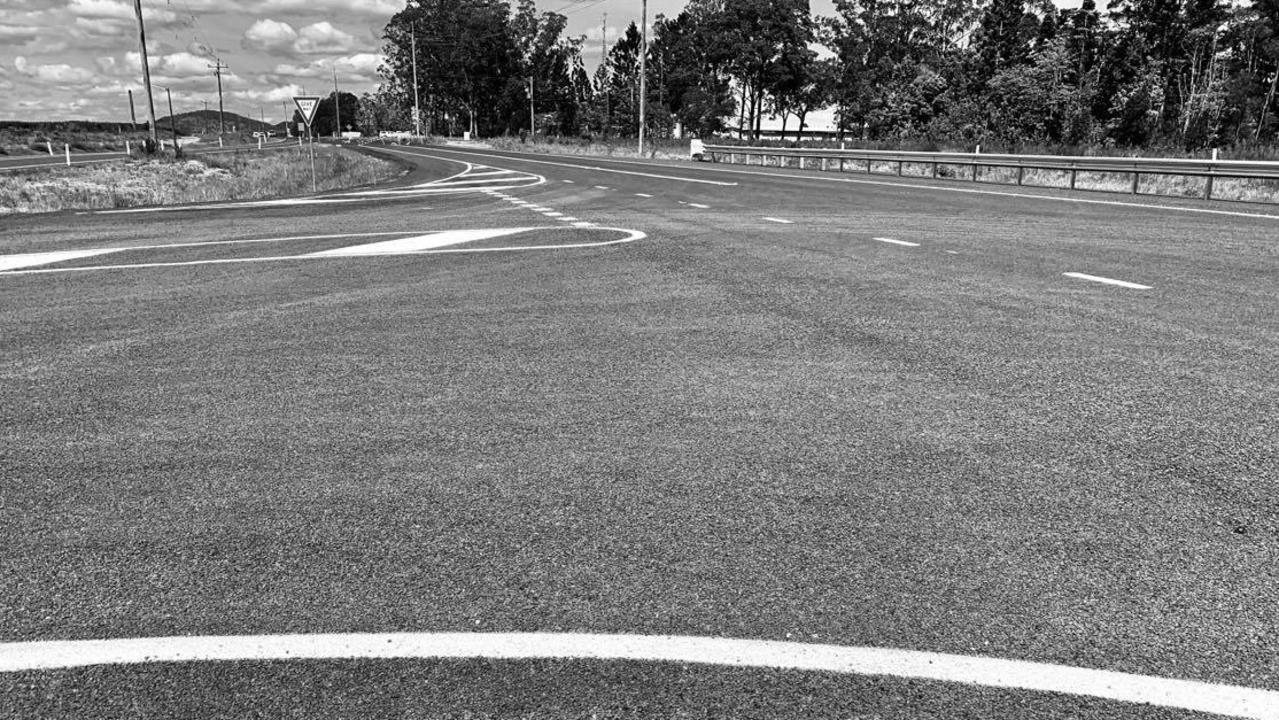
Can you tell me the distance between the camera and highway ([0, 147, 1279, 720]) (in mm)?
2354

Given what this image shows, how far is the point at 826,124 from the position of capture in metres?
117

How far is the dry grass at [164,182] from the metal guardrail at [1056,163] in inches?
665

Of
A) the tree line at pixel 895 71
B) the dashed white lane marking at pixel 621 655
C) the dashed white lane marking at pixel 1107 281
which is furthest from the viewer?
the tree line at pixel 895 71

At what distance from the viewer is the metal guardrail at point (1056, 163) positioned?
19.5 meters

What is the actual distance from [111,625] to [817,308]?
5308mm

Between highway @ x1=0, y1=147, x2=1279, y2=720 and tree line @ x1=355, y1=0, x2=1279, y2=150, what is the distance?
35.2 meters

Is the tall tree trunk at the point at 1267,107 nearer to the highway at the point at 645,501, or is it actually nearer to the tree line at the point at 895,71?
the tree line at the point at 895,71

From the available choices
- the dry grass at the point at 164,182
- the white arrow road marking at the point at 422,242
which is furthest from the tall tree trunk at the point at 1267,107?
the white arrow road marking at the point at 422,242

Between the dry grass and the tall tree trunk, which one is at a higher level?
the tall tree trunk

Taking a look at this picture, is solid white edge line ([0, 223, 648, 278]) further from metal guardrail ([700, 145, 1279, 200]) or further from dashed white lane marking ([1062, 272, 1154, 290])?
metal guardrail ([700, 145, 1279, 200])

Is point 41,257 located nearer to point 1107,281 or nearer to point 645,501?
point 645,501

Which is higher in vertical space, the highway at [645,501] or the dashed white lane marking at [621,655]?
the highway at [645,501]

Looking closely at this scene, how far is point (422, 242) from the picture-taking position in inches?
446

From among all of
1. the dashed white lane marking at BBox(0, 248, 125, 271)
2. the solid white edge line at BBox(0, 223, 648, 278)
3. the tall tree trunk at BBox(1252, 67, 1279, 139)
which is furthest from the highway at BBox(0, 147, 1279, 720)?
the tall tree trunk at BBox(1252, 67, 1279, 139)
